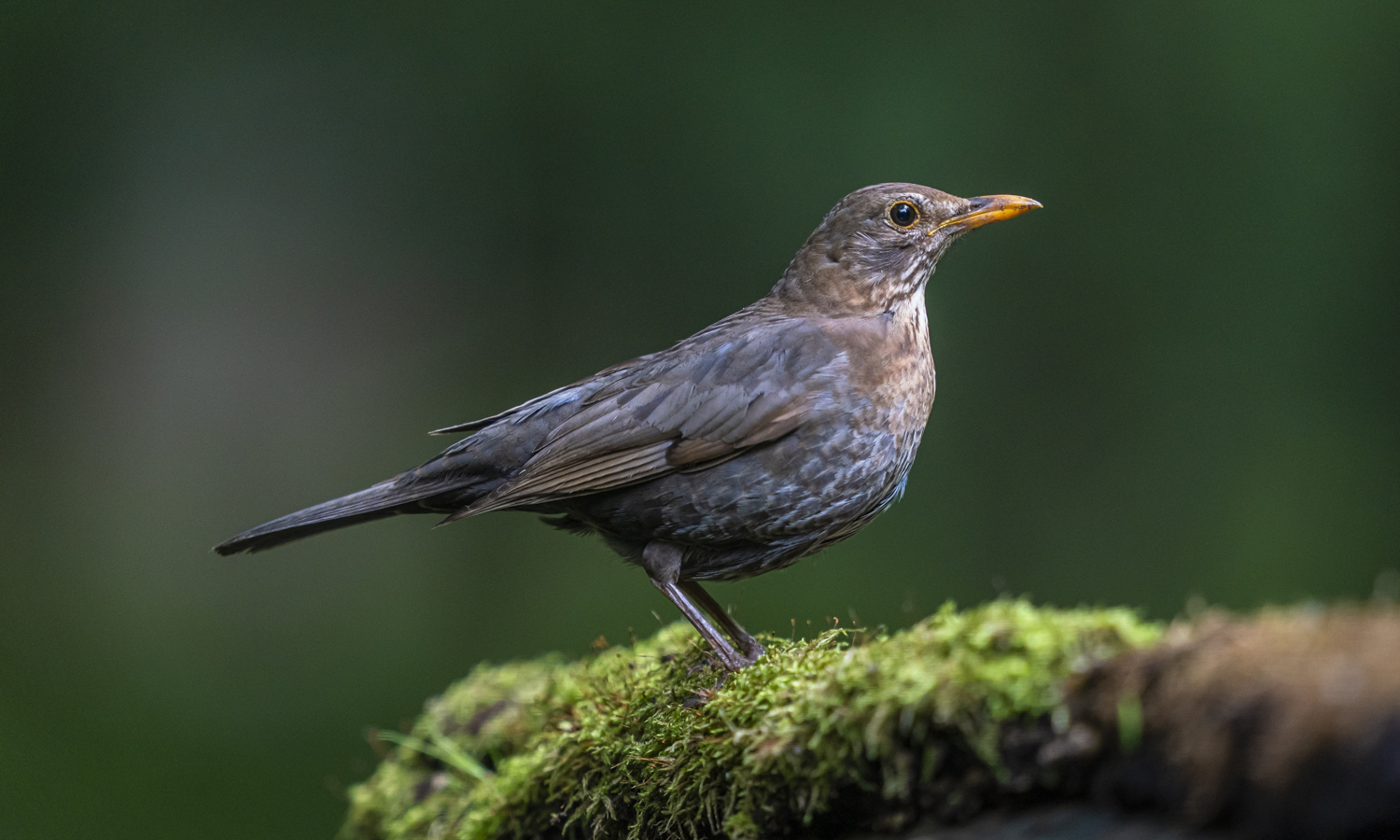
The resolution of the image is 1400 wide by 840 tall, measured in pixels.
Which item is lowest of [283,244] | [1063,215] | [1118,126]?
[1063,215]

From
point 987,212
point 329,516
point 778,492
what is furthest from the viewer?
point 987,212

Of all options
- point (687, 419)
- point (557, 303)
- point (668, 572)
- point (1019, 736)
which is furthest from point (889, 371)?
point (557, 303)

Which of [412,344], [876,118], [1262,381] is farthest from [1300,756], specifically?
[412,344]

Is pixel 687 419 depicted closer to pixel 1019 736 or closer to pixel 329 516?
pixel 329 516

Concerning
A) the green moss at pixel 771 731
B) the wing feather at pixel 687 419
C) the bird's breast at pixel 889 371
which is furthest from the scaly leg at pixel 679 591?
the bird's breast at pixel 889 371

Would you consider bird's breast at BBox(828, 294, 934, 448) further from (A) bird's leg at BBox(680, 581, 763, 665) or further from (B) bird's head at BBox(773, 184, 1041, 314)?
(A) bird's leg at BBox(680, 581, 763, 665)

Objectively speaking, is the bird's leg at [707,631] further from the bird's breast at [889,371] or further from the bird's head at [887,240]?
the bird's head at [887,240]

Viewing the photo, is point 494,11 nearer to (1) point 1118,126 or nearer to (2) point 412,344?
(2) point 412,344
